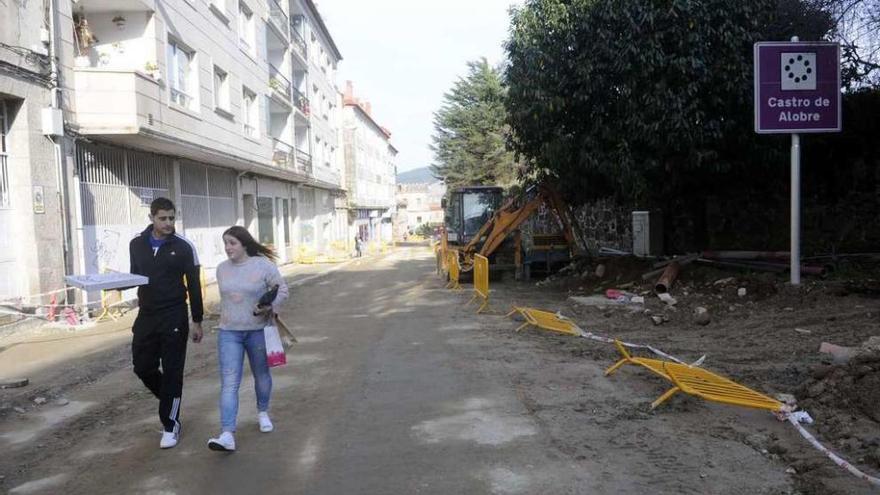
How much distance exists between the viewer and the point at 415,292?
1664 cm

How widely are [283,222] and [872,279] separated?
24.1m

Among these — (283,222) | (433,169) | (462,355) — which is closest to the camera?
(462,355)

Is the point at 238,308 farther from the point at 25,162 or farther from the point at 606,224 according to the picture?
the point at 606,224

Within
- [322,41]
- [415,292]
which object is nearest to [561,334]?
[415,292]

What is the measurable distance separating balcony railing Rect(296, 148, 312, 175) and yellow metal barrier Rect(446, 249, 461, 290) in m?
15.4

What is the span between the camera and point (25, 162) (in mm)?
10859

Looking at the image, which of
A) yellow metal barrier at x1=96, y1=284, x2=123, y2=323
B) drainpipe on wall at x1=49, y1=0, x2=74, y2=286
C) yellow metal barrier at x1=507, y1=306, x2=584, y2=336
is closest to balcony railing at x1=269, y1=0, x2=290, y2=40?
drainpipe on wall at x1=49, y1=0, x2=74, y2=286

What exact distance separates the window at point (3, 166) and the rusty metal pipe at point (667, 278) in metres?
11.2

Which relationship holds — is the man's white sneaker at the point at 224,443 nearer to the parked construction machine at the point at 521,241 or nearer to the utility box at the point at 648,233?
the parked construction machine at the point at 521,241

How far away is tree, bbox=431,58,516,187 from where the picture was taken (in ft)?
142

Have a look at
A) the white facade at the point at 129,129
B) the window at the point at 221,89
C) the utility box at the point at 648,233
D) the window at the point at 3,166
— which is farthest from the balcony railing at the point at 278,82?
the window at the point at 3,166

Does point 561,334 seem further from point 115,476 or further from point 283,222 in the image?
point 283,222

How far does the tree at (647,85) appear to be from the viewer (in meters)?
12.0

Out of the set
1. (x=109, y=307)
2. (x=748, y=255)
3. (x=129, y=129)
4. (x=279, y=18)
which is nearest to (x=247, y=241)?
(x=109, y=307)
